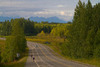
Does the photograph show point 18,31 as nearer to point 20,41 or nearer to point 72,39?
point 20,41

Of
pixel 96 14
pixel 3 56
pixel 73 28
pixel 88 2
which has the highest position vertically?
pixel 88 2

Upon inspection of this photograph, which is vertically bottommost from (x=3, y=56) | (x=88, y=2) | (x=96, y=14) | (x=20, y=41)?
(x=3, y=56)

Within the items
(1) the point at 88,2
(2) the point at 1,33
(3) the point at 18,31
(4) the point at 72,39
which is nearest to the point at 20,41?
(3) the point at 18,31

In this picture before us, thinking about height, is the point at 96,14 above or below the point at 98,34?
above

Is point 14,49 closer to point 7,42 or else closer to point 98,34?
point 7,42

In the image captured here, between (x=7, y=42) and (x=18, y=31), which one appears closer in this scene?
(x=7, y=42)

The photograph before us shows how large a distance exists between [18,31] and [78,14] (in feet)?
82.8

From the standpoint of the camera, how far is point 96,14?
4919cm

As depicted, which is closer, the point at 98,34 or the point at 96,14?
the point at 98,34

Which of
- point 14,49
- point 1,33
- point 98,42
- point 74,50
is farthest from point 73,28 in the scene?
point 1,33

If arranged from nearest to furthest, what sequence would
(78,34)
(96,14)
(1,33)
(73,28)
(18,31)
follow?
1. (96,14)
2. (78,34)
3. (73,28)
4. (18,31)
5. (1,33)

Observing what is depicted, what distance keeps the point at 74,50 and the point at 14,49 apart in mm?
20903

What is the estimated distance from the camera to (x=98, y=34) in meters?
46.1

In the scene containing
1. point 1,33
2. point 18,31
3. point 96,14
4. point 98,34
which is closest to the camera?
point 98,34
